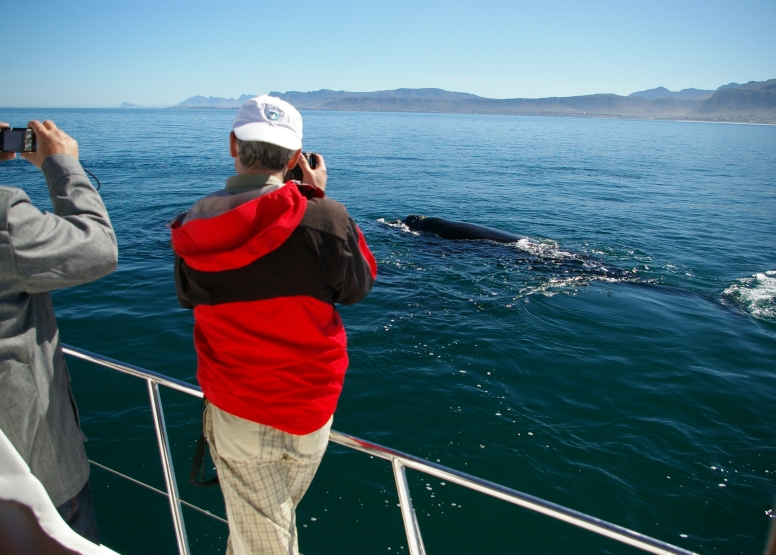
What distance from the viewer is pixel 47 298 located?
7.14 feet

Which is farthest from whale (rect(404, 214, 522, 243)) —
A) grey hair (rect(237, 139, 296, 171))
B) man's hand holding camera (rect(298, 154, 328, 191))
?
grey hair (rect(237, 139, 296, 171))

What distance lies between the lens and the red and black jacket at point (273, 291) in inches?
71.4

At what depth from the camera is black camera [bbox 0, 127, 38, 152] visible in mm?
2186

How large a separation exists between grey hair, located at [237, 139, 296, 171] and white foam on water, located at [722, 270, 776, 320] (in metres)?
11.8

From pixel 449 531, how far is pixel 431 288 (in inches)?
251

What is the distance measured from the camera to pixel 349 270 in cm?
196

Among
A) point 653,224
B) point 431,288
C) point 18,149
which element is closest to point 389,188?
point 653,224

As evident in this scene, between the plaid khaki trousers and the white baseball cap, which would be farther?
the plaid khaki trousers

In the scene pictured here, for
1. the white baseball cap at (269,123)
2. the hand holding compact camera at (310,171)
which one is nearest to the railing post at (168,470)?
the hand holding compact camera at (310,171)

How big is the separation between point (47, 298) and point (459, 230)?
43.6 ft

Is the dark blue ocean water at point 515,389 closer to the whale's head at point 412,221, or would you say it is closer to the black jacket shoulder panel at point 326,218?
the whale's head at point 412,221

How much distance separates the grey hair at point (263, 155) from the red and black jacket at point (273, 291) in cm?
18

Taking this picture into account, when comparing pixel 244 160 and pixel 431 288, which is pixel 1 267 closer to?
pixel 244 160

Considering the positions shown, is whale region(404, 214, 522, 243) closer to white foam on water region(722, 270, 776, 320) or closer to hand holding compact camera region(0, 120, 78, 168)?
white foam on water region(722, 270, 776, 320)
